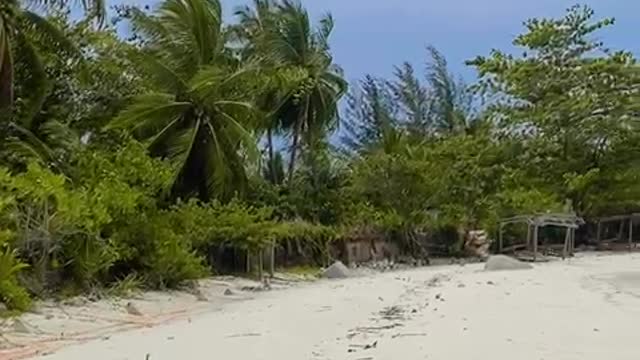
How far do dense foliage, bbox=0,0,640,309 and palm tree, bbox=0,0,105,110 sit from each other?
53 mm


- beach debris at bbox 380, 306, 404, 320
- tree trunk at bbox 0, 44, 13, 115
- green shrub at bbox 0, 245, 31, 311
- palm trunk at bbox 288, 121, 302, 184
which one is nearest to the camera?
green shrub at bbox 0, 245, 31, 311

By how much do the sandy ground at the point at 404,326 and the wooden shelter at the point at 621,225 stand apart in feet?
55.7

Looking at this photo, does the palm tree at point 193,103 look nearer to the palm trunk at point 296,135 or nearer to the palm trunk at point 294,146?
the palm trunk at point 296,135

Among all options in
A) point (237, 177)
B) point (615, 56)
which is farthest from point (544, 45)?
point (237, 177)

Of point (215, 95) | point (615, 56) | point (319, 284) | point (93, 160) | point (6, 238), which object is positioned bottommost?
point (319, 284)

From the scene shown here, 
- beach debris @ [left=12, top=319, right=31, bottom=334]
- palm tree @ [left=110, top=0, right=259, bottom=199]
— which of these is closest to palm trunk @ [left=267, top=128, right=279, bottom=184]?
palm tree @ [left=110, top=0, right=259, bottom=199]

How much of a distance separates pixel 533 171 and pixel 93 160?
859 inches

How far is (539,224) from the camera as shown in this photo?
1227 inches

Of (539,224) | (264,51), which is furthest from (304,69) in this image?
(539,224)

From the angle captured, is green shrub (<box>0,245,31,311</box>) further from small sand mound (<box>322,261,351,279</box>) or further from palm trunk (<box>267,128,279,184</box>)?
palm trunk (<box>267,128,279,184</box>)

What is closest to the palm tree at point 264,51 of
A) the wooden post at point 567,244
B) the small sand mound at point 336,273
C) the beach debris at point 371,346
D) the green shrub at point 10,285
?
the small sand mound at point 336,273

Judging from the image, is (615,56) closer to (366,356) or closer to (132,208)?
(132,208)

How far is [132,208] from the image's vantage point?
16.4 metres

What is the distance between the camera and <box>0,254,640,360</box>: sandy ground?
Answer: 902 centimetres
